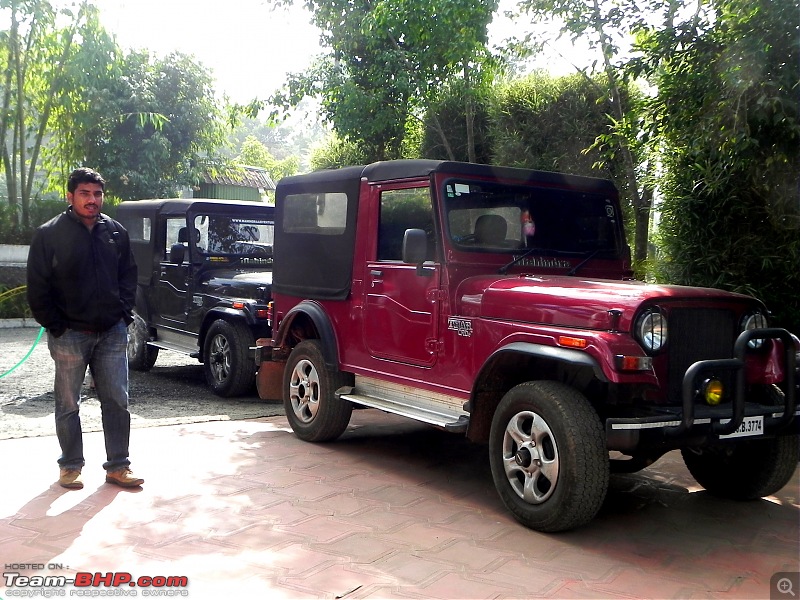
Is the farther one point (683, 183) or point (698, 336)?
point (683, 183)

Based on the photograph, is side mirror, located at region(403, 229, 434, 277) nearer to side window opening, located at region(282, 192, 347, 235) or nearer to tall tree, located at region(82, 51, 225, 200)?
side window opening, located at region(282, 192, 347, 235)

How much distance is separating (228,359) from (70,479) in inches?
141

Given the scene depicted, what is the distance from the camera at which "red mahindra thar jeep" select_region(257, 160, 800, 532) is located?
4715mm

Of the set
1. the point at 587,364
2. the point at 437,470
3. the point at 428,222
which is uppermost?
the point at 428,222

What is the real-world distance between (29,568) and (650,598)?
2861 mm

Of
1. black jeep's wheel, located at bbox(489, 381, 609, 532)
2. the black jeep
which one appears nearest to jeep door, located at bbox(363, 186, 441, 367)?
black jeep's wheel, located at bbox(489, 381, 609, 532)

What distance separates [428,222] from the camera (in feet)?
19.9

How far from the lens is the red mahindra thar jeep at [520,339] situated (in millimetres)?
4715

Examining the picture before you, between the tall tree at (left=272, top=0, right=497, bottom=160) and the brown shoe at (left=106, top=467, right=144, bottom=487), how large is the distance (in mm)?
6754

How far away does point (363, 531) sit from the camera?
191 inches

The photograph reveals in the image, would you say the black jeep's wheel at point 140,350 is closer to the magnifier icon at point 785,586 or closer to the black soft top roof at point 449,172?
the black soft top roof at point 449,172

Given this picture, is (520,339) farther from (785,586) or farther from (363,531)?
(785,586)

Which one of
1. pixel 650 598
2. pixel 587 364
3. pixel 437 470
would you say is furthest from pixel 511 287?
pixel 650 598

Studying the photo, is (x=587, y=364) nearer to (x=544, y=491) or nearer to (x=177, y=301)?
(x=544, y=491)
